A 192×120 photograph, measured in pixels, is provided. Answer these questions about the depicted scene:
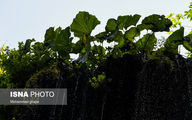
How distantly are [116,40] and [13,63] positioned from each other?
7.47 feet

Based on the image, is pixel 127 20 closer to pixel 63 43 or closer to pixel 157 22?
pixel 157 22

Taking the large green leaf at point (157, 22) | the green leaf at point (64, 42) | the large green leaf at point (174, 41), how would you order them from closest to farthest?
the large green leaf at point (174, 41) < the large green leaf at point (157, 22) < the green leaf at point (64, 42)

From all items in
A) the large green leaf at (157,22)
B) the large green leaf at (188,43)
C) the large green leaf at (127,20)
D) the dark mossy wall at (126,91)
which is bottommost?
the dark mossy wall at (126,91)

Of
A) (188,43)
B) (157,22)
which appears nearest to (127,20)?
(157,22)

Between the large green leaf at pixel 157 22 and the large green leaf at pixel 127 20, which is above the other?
the large green leaf at pixel 127 20

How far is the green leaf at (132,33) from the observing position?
2.95 m

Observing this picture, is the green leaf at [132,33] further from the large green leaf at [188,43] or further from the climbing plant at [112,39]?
the large green leaf at [188,43]

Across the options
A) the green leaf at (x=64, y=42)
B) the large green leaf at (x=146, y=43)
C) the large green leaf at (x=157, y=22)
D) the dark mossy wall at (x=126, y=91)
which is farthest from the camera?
the green leaf at (x=64, y=42)

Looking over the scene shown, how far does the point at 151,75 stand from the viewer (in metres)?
2.12

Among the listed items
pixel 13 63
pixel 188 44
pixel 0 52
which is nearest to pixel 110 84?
pixel 188 44

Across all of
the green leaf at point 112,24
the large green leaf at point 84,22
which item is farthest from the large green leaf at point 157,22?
the large green leaf at point 84,22

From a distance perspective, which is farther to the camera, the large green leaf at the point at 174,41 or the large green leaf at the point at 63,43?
the large green leaf at the point at 63,43

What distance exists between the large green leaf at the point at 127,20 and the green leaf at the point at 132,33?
0.27 feet

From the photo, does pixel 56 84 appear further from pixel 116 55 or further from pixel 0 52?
pixel 0 52
